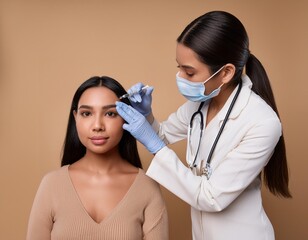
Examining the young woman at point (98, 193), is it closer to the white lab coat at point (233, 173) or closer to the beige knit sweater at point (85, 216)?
the beige knit sweater at point (85, 216)

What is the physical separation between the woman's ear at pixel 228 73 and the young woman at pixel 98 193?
1.30ft

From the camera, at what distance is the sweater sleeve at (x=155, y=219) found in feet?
5.56

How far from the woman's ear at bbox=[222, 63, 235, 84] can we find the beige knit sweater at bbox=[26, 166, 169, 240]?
501 mm

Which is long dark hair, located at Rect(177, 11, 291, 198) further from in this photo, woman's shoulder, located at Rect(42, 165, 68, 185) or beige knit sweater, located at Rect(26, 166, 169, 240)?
woman's shoulder, located at Rect(42, 165, 68, 185)

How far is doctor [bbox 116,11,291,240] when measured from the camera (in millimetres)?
1583

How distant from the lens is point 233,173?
1576 mm

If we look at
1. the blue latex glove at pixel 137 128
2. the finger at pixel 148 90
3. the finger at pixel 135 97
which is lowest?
the blue latex glove at pixel 137 128

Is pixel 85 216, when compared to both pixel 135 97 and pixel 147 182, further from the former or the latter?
pixel 135 97

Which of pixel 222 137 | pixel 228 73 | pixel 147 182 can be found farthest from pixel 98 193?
pixel 228 73

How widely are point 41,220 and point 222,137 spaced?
0.72m

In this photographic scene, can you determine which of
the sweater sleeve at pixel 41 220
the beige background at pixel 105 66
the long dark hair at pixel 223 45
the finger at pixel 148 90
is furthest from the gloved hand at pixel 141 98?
the beige background at pixel 105 66

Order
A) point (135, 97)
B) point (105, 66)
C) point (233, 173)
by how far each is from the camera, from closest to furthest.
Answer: point (233, 173), point (135, 97), point (105, 66)

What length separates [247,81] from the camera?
1716mm

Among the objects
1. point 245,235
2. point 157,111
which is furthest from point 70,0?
point 245,235
